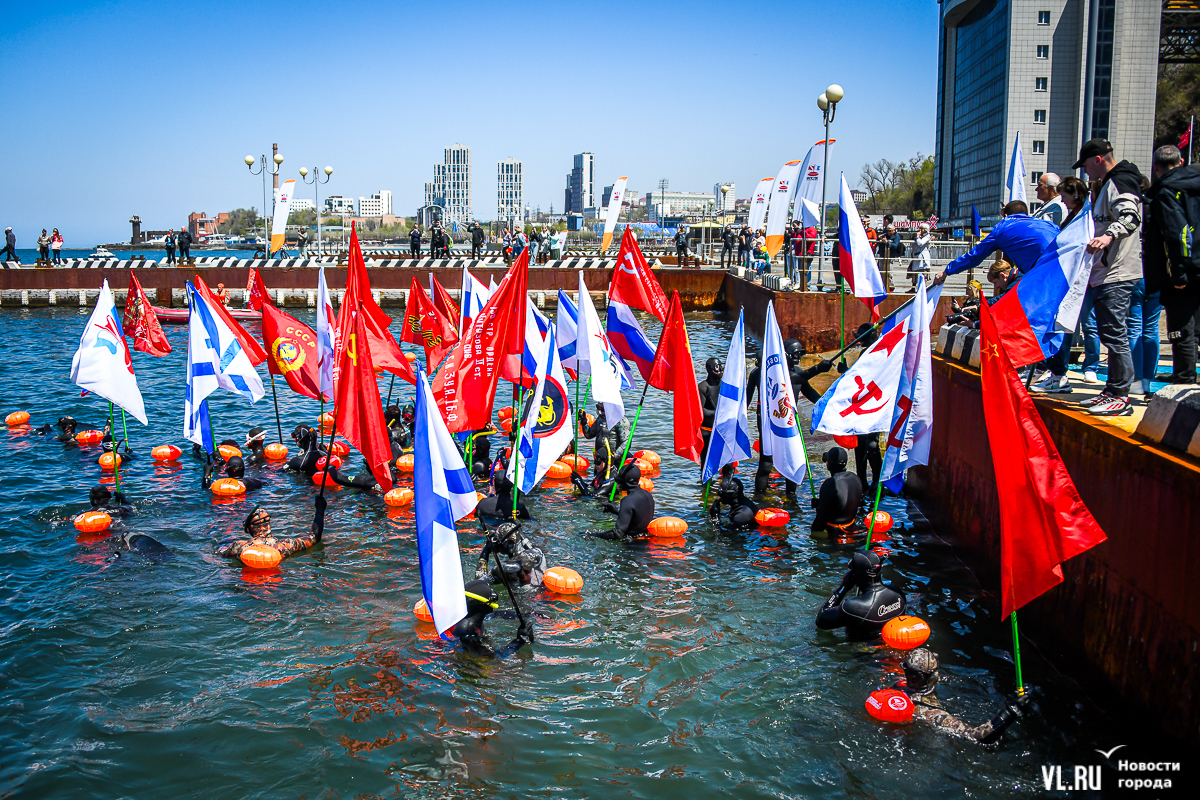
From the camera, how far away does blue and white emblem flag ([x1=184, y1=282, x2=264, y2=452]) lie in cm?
1451

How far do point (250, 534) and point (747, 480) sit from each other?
8.76 meters

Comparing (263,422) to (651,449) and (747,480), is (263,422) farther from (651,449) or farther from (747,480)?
(747,480)

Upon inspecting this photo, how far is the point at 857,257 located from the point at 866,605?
5.85 metres

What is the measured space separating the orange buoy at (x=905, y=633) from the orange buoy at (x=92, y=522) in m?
11.8

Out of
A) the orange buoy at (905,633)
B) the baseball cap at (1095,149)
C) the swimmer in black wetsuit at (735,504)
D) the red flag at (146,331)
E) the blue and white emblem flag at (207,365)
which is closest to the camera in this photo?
the baseball cap at (1095,149)

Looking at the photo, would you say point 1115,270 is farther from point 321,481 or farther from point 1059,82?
→ point 1059,82

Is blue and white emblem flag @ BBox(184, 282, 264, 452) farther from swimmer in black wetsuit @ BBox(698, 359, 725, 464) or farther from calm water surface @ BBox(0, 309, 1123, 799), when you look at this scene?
swimmer in black wetsuit @ BBox(698, 359, 725, 464)

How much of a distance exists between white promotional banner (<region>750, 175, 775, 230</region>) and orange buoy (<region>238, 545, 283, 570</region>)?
102 feet

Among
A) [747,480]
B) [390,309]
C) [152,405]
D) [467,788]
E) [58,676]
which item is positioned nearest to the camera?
[467,788]

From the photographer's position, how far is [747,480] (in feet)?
52.0

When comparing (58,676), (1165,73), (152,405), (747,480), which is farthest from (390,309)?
(1165,73)

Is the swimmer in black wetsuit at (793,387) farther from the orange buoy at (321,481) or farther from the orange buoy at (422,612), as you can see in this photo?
the orange buoy at (321,481)

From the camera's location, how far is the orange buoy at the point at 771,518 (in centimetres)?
1300

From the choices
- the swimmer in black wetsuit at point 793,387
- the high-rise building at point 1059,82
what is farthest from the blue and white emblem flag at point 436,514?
the high-rise building at point 1059,82
